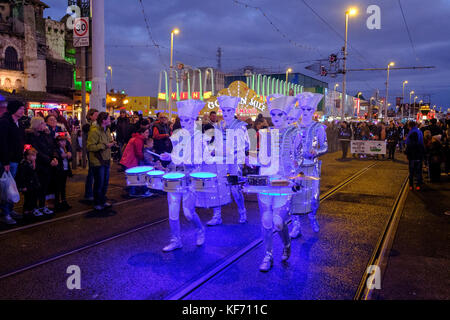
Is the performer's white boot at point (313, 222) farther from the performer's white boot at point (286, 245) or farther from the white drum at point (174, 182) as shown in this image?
the white drum at point (174, 182)

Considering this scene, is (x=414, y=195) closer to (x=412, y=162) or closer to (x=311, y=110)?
(x=412, y=162)

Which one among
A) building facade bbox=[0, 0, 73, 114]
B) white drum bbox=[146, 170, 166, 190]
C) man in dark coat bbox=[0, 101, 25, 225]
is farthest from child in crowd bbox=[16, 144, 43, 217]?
building facade bbox=[0, 0, 73, 114]

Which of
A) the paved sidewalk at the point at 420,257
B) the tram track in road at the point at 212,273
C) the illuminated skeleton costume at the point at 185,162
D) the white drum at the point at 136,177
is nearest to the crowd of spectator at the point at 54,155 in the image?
the white drum at the point at 136,177

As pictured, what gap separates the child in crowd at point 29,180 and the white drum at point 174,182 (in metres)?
3.26

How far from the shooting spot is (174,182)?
4566mm

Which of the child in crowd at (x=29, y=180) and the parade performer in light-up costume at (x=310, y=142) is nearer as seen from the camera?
the parade performer in light-up costume at (x=310, y=142)

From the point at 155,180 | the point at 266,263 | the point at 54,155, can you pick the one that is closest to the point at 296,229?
the point at 266,263

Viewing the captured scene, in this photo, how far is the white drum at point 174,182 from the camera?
4.56 metres

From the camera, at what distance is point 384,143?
61.7 ft

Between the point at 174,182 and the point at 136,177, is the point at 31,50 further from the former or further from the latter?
the point at 174,182

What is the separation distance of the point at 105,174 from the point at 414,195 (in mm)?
7705

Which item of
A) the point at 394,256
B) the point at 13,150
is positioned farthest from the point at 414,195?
the point at 13,150
